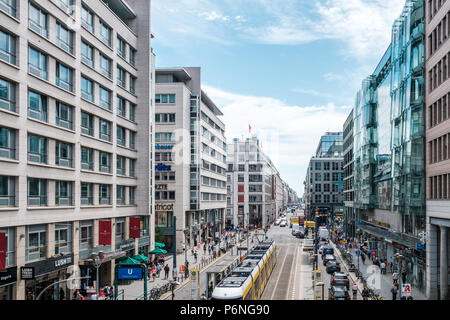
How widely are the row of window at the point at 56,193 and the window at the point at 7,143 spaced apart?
1556 millimetres

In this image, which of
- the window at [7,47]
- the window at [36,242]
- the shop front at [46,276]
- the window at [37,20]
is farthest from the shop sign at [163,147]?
the window at [7,47]

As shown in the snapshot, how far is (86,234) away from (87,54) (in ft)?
55.2

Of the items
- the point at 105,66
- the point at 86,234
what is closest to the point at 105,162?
the point at 86,234

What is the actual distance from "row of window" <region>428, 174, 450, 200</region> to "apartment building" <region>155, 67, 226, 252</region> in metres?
42.8

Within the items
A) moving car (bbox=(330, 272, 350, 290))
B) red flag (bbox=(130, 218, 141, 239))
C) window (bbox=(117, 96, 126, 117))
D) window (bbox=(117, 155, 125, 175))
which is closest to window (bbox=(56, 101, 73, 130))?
window (bbox=(117, 96, 126, 117))

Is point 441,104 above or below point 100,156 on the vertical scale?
above

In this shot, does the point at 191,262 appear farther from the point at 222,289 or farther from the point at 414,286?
the point at 222,289

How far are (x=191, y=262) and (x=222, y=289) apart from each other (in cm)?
3777

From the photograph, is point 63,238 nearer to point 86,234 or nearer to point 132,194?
point 86,234

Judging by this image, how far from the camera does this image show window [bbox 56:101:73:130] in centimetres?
3856

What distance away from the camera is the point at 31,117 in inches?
1353

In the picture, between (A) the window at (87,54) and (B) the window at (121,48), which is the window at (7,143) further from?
(B) the window at (121,48)

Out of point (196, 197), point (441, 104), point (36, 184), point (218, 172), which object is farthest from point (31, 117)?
point (218, 172)

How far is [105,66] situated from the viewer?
48.2 metres
